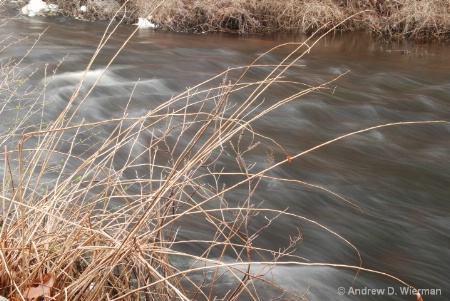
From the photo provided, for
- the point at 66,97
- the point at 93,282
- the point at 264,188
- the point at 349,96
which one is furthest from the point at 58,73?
the point at 93,282

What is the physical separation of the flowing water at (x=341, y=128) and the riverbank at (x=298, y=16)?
1.56ft

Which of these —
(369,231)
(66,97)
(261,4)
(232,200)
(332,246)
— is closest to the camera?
(332,246)

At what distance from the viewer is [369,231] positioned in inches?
183

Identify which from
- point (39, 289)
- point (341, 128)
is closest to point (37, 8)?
point (341, 128)

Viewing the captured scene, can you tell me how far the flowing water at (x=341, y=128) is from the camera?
4.33 m

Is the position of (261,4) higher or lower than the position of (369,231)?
higher

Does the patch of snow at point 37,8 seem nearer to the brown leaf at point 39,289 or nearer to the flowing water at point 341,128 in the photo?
the flowing water at point 341,128

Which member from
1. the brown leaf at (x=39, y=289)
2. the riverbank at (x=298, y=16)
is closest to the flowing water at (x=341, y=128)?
the riverbank at (x=298, y=16)

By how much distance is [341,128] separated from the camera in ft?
24.2

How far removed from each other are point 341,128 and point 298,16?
21.0 ft

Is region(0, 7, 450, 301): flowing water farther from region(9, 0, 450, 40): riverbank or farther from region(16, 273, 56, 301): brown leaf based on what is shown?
region(16, 273, 56, 301): brown leaf

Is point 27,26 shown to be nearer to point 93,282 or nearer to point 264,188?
→ point 264,188

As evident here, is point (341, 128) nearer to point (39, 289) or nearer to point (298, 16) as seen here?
point (39, 289)

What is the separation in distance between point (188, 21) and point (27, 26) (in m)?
3.14
